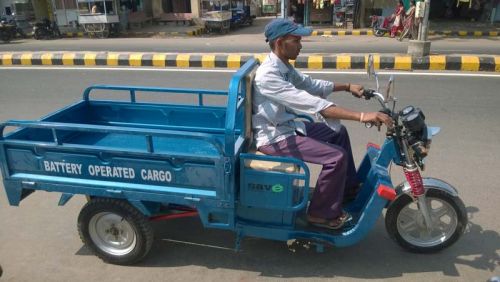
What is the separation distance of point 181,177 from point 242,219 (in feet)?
1.63

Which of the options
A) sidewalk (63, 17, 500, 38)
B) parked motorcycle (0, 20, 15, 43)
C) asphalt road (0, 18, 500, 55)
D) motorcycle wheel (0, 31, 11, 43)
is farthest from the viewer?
motorcycle wheel (0, 31, 11, 43)

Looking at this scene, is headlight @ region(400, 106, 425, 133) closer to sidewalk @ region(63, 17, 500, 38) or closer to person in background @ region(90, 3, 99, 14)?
sidewalk @ region(63, 17, 500, 38)

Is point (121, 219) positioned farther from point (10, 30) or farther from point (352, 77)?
point (10, 30)

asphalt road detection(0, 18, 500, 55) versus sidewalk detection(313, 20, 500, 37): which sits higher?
sidewalk detection(313, 20, 500, 37)

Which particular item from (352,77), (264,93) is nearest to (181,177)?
(264,93)

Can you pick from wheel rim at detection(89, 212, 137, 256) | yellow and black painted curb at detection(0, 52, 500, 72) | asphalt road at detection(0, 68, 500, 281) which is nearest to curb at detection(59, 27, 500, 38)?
yellow and black painted curb at detection(0, 52, 500, 72)

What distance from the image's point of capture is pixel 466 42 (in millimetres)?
14062

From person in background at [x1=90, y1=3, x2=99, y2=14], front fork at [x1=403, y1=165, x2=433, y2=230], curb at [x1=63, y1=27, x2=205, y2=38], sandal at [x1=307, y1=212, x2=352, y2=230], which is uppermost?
person in background at [x1=90, y1=3, x2=99, y2=14]

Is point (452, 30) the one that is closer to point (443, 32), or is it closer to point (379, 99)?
point (443, 32)

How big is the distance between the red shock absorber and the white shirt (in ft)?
→ 2.08

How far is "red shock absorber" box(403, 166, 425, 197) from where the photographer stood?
2.56 metres

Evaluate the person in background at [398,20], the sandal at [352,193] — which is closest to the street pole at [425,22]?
the person in background at [398,20]

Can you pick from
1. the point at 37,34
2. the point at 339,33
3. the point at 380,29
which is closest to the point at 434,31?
the point at 380,29

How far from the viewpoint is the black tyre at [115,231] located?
8.96 feet
